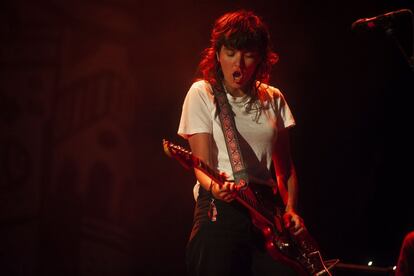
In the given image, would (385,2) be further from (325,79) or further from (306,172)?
(306,172)

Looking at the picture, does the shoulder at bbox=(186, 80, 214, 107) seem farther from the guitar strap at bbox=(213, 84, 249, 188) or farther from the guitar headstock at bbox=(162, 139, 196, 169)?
the guitar headstock at bbox=(162, 139, 196, 169)

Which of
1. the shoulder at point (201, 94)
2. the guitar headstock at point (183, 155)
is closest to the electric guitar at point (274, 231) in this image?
the guitar headstock at point (183, 155)

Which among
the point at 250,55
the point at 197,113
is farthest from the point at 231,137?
the point at 250,55

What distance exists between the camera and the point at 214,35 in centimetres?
254

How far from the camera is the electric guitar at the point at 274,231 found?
2.27 metres

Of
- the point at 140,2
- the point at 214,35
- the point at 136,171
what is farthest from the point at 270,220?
the point at 140,2

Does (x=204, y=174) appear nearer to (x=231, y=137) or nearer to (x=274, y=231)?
(x=231, y=137)

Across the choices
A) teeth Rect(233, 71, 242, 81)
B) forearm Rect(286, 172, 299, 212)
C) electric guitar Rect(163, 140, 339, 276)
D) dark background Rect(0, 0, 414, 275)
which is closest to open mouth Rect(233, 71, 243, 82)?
teeth Rect(233, 71, 242, 81)

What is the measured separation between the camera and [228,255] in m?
2.20

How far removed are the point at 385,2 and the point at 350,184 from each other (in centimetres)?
173

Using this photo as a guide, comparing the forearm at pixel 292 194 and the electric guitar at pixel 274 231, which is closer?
the electric guitar at pixel 274 231

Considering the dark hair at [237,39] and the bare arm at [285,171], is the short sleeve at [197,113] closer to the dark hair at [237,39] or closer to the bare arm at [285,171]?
the dark hair at [237,39]

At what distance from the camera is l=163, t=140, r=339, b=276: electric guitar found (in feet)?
7.45

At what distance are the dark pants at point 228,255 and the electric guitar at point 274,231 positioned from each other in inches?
1.9
